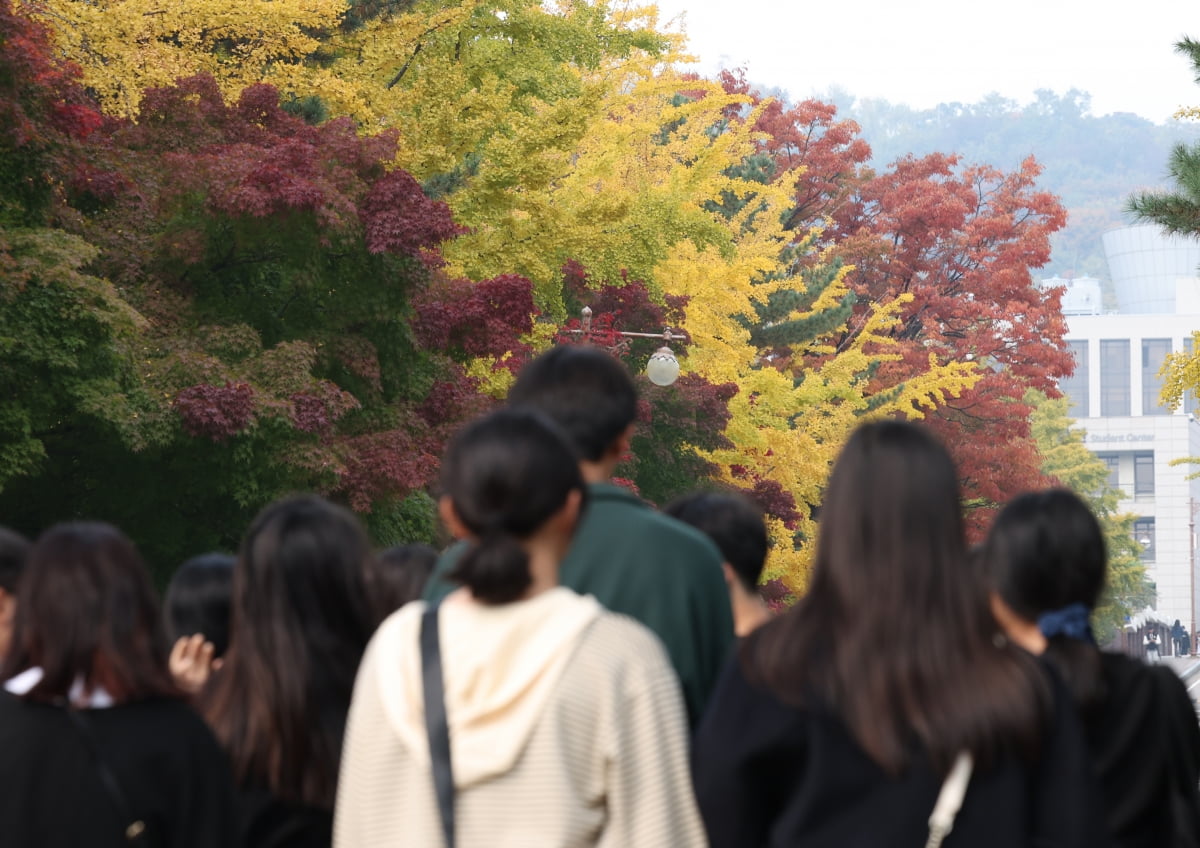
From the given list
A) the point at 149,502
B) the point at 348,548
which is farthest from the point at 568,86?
the point at 348,548

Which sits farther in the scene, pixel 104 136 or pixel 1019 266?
pixel 1019 266

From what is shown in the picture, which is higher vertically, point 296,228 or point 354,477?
point 296,228

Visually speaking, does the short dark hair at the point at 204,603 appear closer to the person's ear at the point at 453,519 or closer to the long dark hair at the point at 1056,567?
the person's ear at the point at 453,519

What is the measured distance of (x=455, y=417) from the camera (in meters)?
19.8

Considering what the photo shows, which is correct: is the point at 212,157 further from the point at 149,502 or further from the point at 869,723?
the point at 869,723

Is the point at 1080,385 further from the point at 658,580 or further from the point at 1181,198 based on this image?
the point at 658,580

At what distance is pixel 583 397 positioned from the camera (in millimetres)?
3846

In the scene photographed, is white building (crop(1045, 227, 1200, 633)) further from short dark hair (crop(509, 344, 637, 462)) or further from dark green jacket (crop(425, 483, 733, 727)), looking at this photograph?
dark green jacket (crop(425, 483, 733, 727))

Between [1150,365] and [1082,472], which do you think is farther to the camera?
[1150,365]

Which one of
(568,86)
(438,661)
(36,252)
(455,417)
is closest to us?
(438,661)

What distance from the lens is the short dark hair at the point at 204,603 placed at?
4668 millimetres

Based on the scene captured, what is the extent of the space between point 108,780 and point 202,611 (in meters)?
1.29

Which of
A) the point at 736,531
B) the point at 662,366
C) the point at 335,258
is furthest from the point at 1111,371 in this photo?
the point at 736,531

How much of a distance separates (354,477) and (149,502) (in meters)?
2.04
